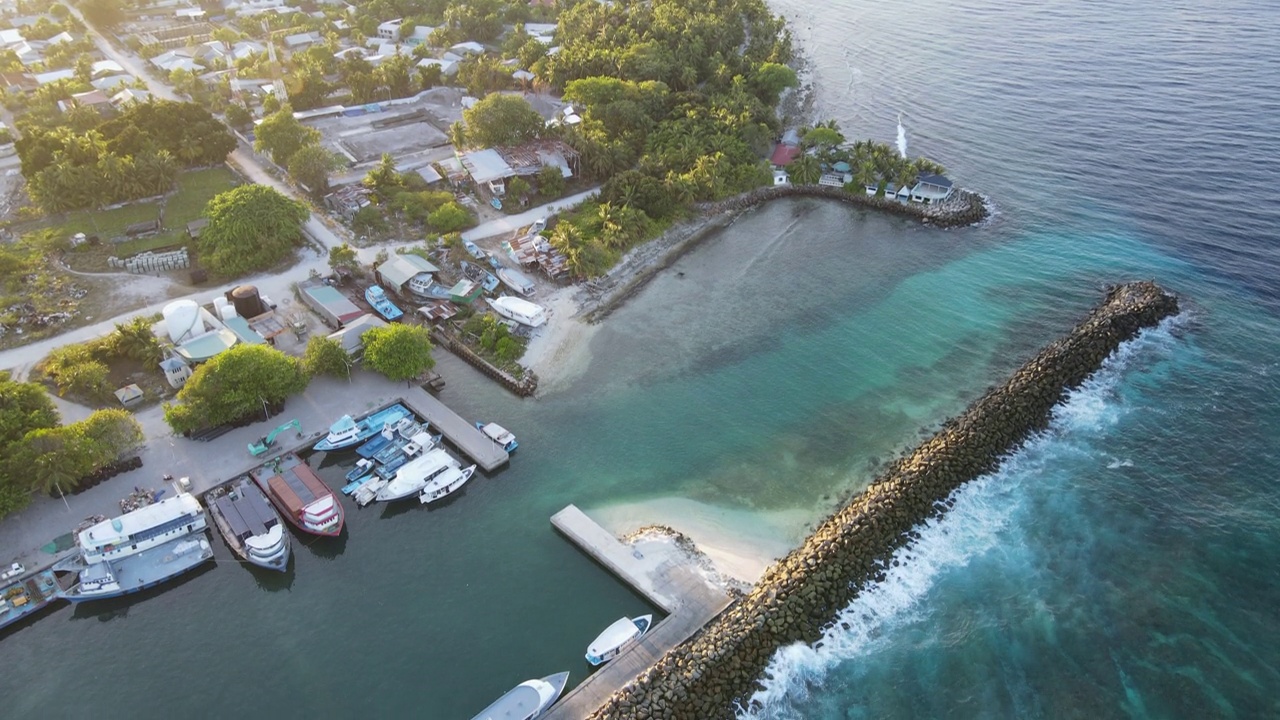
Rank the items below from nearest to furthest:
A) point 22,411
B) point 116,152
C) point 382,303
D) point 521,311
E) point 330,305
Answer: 1. point 22,411
2. point 330,305
3. point 521,311
4. point 382,303
5. point 116,152

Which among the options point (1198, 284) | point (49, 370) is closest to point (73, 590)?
point (49, 370)

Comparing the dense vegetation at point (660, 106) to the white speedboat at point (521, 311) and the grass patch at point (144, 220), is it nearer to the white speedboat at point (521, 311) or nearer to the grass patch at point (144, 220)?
the white speedboat at point (521, 311)

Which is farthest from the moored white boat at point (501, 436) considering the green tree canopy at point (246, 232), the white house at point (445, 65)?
the white house at point (445, 65)

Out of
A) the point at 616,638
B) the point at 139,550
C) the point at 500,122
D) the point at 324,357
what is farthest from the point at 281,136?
Result: the point at 616,638

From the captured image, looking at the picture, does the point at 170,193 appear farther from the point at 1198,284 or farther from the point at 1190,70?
the point at 1190,70

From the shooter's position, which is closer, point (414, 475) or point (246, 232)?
point (414, 475)

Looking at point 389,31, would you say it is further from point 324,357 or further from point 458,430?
point 458,430

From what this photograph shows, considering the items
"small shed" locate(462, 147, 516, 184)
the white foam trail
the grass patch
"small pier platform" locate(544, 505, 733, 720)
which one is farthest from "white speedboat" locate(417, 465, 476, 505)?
the grass patch

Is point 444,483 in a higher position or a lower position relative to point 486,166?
lower
